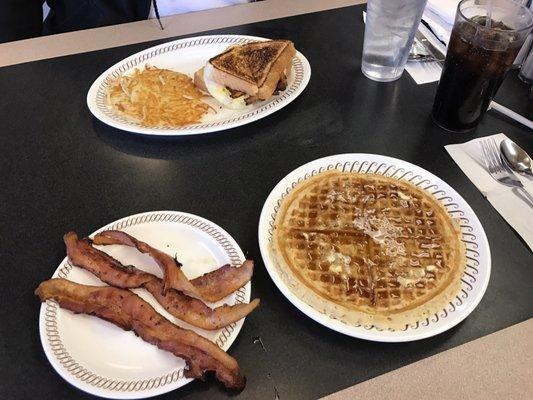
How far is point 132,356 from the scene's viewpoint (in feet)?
2.67

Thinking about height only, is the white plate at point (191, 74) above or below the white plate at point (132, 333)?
above

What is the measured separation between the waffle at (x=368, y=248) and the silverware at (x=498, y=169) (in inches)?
9.5

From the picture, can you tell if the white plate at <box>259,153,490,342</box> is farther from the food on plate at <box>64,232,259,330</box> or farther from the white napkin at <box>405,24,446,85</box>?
the white napkin at <box>405,24,446,85</box>

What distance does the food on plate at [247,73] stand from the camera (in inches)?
53.4

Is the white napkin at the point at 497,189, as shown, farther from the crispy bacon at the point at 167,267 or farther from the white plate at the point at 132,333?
the crispy bacon at the point at 167,267

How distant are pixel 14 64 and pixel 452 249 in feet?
5.05

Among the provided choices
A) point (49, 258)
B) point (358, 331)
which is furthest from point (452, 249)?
point (49, 258)

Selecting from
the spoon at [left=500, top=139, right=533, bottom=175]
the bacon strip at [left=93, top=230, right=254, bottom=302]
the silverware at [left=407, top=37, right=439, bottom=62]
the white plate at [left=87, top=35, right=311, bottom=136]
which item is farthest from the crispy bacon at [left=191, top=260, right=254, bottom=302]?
the silverware at [left=407, top=37, right=439, bottom=62]

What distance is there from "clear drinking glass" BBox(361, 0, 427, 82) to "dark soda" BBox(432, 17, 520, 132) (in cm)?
20

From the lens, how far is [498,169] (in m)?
1.18

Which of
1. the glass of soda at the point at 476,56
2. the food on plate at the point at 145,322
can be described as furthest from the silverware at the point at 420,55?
the food on plate at the point at 145,322

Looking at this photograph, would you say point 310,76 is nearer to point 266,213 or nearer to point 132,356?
point 266,213

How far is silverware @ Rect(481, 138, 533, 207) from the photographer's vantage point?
1.13 metres

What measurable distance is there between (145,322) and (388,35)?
114cm
